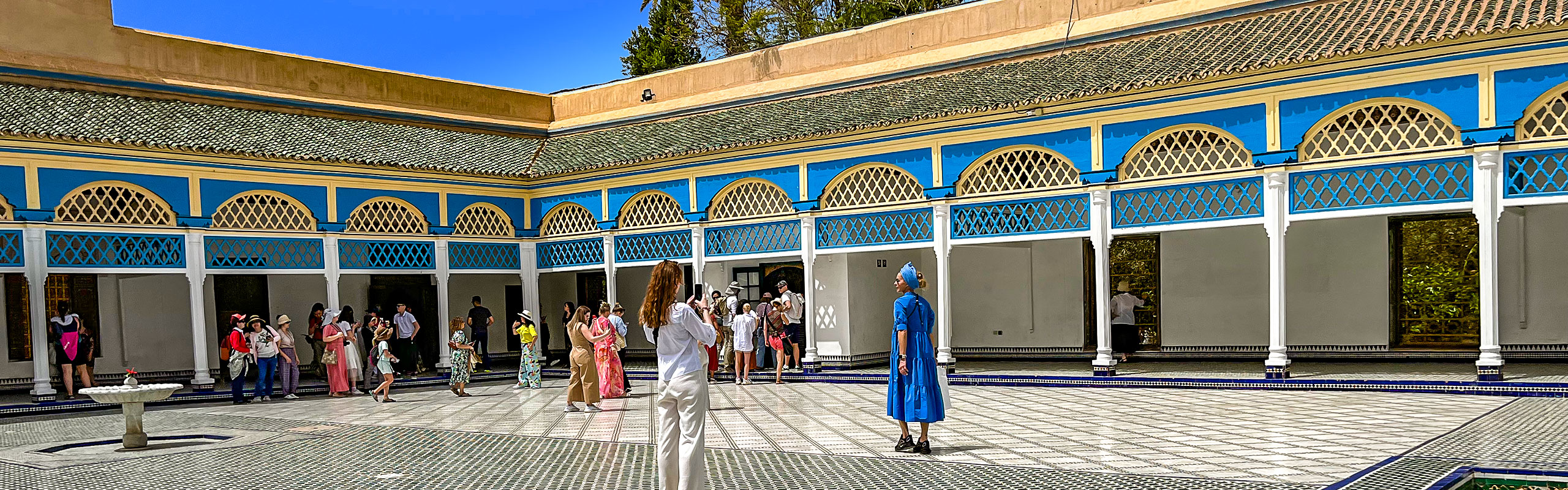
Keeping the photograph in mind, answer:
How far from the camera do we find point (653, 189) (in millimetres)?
14750

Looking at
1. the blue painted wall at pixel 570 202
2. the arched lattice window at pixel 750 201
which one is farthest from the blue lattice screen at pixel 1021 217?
the blue painted wall at pixel 570 202

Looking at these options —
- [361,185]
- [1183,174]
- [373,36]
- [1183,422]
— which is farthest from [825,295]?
[373,36]

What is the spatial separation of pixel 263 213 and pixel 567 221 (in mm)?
3838

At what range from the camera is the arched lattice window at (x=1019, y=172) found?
11641 mm

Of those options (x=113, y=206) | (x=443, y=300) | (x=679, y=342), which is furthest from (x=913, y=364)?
(x=443, y=300)

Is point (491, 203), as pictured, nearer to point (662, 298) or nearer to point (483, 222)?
point (483, 222)

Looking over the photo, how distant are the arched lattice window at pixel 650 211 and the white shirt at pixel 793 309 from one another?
178cm

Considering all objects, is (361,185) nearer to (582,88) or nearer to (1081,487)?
(582,88)

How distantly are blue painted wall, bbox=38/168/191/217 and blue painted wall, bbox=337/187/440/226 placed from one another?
5.69ft

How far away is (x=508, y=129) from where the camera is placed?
1850cm

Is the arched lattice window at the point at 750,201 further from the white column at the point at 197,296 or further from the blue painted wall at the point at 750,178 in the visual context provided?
the white column at the point at 197,296

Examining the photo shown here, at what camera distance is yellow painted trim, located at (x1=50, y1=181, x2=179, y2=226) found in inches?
464

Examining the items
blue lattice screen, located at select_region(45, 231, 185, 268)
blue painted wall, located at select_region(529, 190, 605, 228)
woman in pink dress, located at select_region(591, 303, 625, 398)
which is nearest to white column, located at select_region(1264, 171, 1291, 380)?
woman in pink dress, located at select_region(591, 303, 625, 398)

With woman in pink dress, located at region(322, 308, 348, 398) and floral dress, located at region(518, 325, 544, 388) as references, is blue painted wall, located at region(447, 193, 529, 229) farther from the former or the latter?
floral dress, located at region(518, 325, 544, 388)
